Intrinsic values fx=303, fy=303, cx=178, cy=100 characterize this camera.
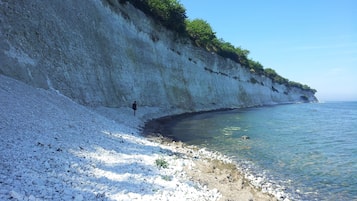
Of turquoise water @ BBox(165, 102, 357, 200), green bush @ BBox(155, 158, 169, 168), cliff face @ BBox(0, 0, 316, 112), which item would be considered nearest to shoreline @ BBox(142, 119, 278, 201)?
green bush @ BBox(155, 158, 169, 168)

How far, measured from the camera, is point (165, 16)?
158 ft

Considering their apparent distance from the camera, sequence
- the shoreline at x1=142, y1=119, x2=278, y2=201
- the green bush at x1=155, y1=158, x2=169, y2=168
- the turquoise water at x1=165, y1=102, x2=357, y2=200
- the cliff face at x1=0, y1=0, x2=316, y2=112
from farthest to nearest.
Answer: the cliff face at x1=0, y1=0, x2=316, y2=112 < the turquoise water at x1=165, y1=102, x2=357, y2=200 < the green bush at x1=155, y1=158, x2=169, y2=168 < the shoreline at x1=142, y1=119, x2=278, y2=201

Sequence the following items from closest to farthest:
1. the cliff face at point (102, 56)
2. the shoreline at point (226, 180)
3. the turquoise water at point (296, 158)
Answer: the shoreline at point (226, 180), the turquoise water at point (296, 158), the cliff face at point (102, 56)

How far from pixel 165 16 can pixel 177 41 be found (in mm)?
4725

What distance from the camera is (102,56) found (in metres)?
29.0

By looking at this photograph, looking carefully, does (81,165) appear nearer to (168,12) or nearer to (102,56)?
(102,56)

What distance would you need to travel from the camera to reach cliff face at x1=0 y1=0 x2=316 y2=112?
19.2 metres

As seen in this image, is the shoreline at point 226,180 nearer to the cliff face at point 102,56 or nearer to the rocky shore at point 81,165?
the rocky shore at point 81,165

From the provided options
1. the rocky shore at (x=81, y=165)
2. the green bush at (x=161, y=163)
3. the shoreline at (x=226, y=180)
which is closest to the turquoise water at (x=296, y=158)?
the shoreline at (x=226, y=180)

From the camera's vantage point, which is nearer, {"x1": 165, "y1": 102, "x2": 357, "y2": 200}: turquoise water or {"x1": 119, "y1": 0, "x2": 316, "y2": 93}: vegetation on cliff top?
{"x1": 165, "y1": 102, "x2": 357, "y2": 200}: turquoise water

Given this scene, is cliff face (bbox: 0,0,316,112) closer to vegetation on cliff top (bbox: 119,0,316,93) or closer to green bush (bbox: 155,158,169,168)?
vegetation on cliff top (bbox: 119,0,316,93)

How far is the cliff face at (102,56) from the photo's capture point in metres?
19.2

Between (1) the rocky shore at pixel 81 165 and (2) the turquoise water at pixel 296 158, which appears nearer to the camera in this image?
(1) the rocky shore at pixel 81 165

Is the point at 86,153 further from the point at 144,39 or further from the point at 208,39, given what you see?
the point at 208,39
